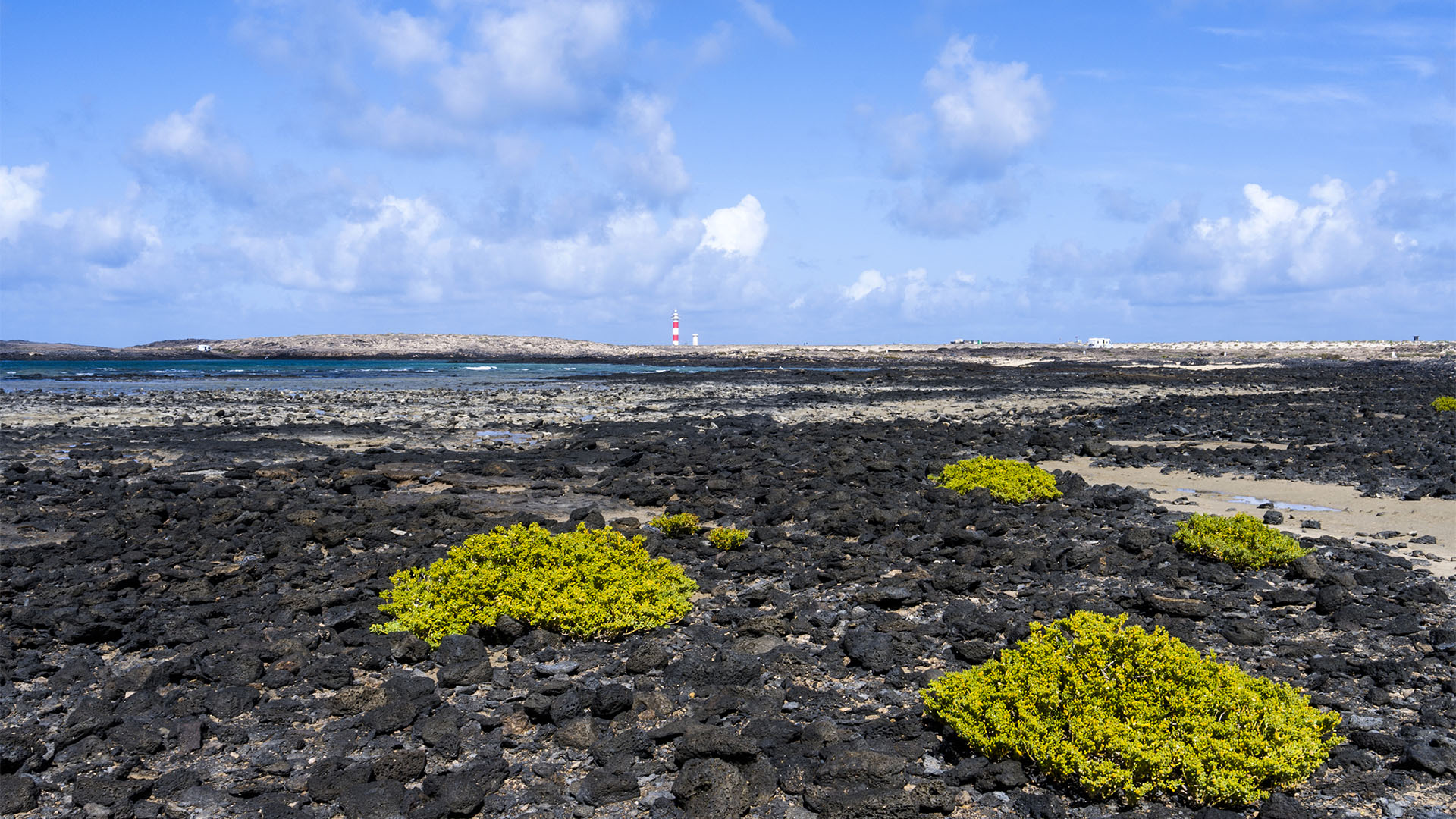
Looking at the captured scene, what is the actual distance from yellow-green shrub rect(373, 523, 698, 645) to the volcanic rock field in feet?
0.68

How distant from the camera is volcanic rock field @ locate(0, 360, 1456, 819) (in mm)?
5629

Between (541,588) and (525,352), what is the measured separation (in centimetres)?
15086

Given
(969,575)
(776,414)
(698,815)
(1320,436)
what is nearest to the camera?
(698,815)

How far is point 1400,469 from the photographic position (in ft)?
59.0

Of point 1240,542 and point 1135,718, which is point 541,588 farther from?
point 1240,542

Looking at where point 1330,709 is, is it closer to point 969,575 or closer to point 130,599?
point 969,575

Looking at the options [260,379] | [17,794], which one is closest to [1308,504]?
[17,794]

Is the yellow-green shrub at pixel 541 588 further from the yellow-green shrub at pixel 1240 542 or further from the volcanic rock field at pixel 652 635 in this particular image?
the yellow-green shrub at pixel 1240 542

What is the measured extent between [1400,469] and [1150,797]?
1628 centimetres

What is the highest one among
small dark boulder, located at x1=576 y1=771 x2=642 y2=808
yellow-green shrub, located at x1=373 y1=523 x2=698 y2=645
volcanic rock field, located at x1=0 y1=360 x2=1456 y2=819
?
yellow-green shrub, located at x1=373 y1=523 x2=698 y2=645

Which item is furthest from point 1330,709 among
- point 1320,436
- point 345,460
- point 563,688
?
point 1320,436

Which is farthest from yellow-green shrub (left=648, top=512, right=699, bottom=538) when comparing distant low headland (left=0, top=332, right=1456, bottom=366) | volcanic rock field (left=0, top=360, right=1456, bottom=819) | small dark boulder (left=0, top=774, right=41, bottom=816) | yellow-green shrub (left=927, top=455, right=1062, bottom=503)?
distant low headland (left=0, top=332, right=1456, bottom=366)

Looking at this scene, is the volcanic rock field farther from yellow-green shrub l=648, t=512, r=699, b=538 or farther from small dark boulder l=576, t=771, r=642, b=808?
yellow-green shrub l=648, t=512, r=699, b=538

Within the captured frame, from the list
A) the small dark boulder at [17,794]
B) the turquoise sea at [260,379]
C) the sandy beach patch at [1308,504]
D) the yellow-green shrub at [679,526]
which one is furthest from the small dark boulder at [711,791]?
the turquoise sea at [260,379]
